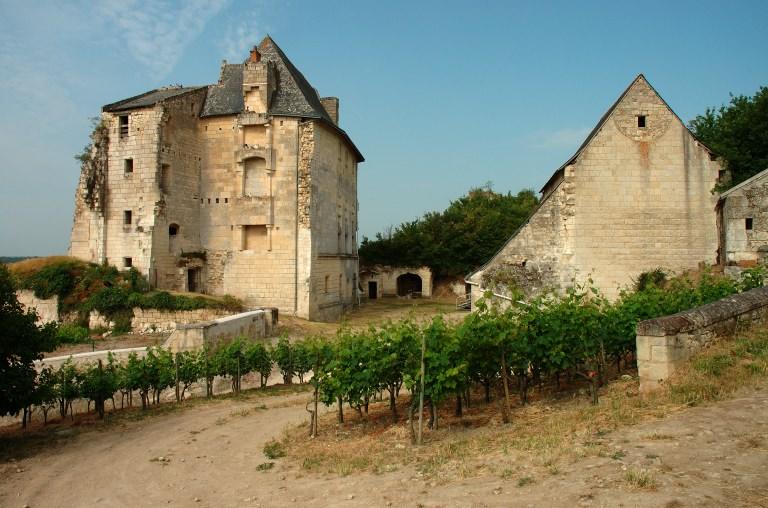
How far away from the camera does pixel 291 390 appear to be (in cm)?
1391

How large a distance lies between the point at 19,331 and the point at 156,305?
1272 cm

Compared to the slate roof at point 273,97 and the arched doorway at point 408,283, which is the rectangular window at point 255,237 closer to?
the slate roof at point 273,97

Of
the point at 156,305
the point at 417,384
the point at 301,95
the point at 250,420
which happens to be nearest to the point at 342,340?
the point at 417,384

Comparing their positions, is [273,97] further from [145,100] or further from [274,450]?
[274,450]

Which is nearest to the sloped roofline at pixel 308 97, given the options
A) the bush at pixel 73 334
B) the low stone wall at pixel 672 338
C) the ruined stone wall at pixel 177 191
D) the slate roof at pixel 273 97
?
the slate roof at pixel 273 97

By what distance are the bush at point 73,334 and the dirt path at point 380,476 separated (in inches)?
454

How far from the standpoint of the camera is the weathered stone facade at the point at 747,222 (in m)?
13.9

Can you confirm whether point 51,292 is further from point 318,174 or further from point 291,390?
point 291,390

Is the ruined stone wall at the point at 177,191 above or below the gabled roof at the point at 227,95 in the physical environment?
below

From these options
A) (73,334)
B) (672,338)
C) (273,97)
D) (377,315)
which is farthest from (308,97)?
(672,338)

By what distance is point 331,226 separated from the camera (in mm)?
27719

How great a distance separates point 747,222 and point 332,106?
2196 centimetres

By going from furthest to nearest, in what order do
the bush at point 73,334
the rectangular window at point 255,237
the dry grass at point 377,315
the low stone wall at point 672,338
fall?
the rectangular window at point 255,237 → the dry grass at point 377,315 → the bush at point 73,334 → the low stone wall at point 672,338

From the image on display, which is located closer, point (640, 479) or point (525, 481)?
point (640, 479)
